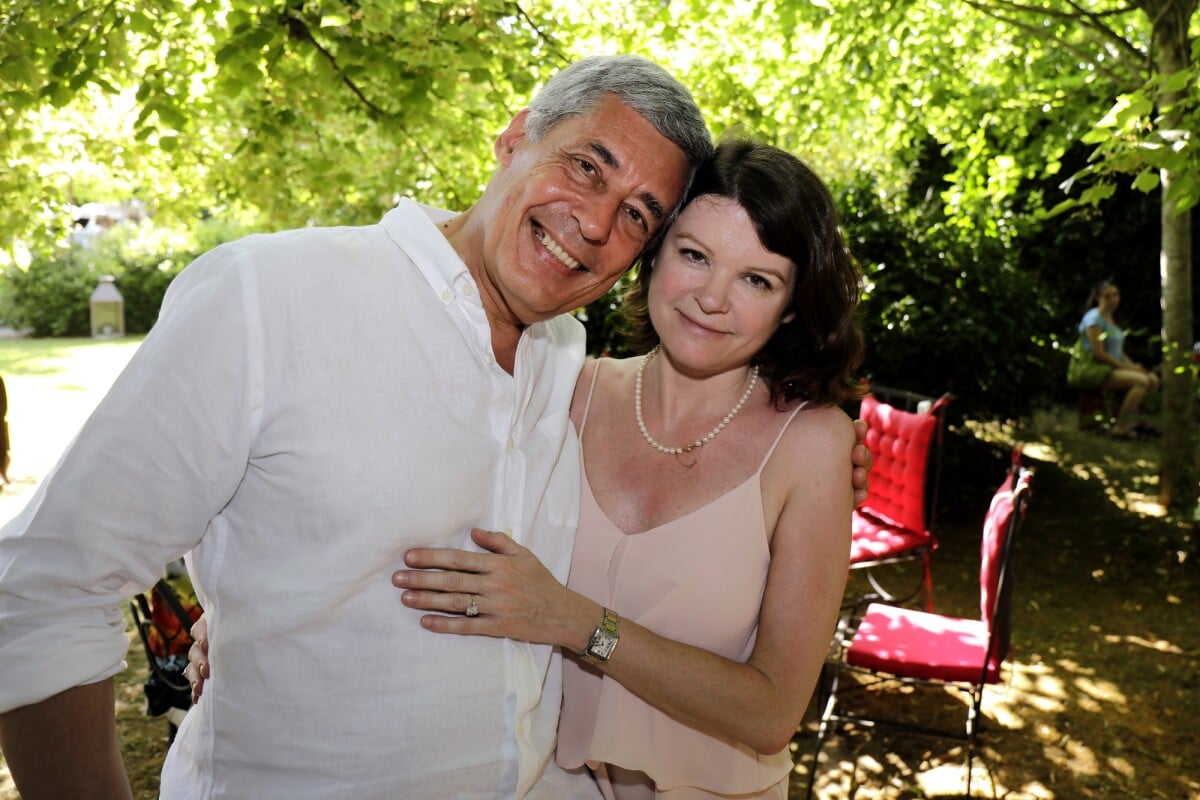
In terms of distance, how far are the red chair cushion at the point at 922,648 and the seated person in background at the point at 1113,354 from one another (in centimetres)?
766

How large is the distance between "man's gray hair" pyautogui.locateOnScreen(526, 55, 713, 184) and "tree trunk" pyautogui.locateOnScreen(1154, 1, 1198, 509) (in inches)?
236

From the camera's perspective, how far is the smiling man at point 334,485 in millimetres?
1377

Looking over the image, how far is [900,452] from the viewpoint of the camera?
18.5 feet

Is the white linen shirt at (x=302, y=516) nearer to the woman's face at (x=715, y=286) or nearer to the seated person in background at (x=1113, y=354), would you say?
the woman's face at (x=715, y=286)

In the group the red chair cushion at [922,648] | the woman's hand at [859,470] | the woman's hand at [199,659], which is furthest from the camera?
the red chair cushion at [922,648]

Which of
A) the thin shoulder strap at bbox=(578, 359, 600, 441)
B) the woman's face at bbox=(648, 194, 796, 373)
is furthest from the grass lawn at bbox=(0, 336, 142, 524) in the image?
the woman's face at bbox=(648, 194, 796, 373)

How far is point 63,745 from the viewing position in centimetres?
140

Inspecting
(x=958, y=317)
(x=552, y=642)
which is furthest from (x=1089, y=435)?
(x=552, y=642)

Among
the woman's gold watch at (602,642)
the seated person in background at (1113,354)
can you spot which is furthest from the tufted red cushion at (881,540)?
the seated person in background at (1113,354)

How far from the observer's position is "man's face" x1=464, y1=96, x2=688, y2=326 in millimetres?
1769

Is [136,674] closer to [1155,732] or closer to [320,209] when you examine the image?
[320,209]

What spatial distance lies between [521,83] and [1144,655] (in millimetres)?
4830

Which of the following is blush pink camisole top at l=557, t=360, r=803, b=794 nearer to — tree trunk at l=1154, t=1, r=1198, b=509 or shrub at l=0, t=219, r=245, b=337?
tree trunk at l=1154, t=1, r=1198, b=509

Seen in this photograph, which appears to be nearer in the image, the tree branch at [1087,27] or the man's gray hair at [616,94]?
the man's gray hair at [616,94]
